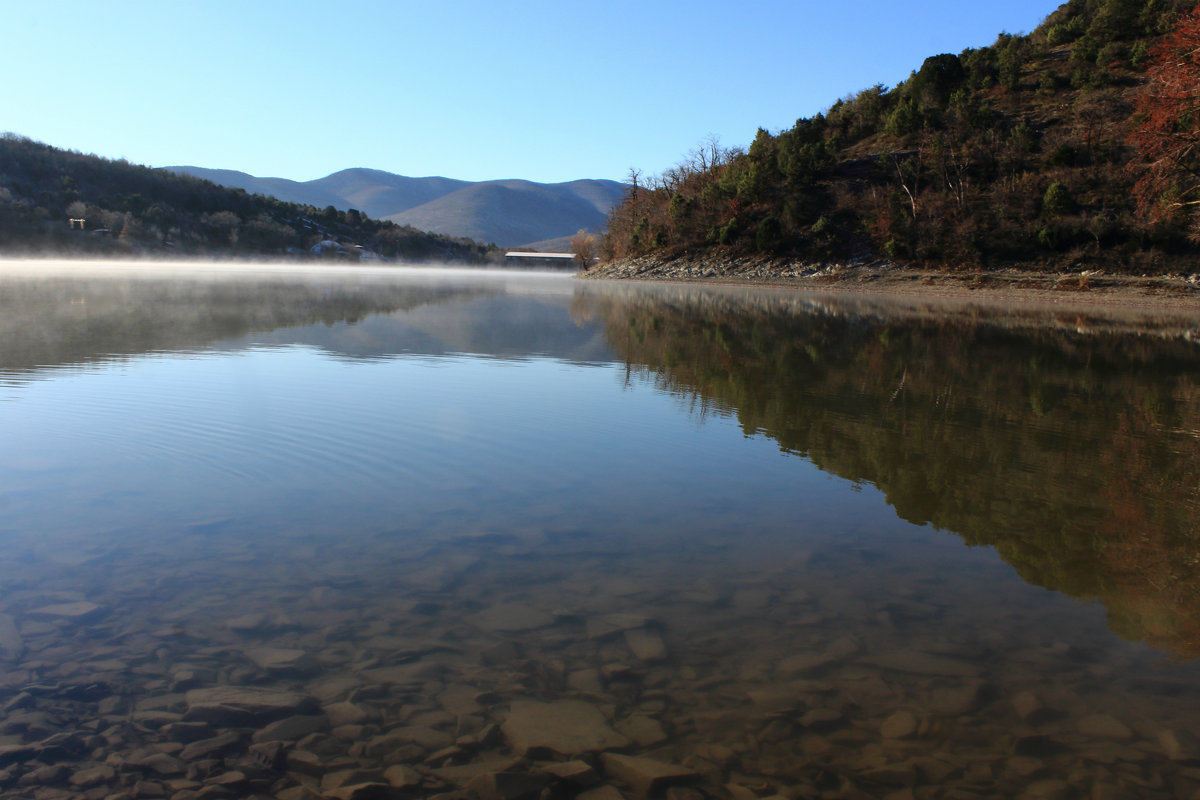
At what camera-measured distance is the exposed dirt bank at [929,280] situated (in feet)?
122

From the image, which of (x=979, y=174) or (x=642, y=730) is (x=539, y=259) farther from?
(x=642, y=730)

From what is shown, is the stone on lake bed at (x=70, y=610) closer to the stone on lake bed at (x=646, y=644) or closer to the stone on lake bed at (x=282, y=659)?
the stone on lake bed at (x=282, y=659)

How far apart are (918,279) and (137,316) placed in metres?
39.8

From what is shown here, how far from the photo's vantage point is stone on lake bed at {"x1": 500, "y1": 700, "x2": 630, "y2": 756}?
3.02 m

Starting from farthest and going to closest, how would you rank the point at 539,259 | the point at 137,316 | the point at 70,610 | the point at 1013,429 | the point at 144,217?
the point at 539,259 → the point at 144,217 → the point at 137,316 → the point at 1013,429 → the point at 70,610

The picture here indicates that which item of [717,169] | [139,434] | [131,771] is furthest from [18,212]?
[131,771]

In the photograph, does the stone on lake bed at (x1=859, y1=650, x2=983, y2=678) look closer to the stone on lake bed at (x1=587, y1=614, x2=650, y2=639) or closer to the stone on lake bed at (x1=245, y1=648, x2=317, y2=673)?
the stone on lake bed at (x1=587, y1=614, x2=650, y2=639)

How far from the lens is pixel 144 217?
320 ft

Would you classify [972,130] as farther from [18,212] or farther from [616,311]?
[18,212]

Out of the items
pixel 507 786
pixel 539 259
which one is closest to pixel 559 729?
pixel 507 786

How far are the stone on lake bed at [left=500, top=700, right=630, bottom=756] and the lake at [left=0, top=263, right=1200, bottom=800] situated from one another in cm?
1

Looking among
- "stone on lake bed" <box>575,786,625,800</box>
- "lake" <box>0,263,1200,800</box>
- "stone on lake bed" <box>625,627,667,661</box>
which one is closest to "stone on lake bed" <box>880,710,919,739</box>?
"lake" <box>0,263,1200,800</box>

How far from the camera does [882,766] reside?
2.97 meters

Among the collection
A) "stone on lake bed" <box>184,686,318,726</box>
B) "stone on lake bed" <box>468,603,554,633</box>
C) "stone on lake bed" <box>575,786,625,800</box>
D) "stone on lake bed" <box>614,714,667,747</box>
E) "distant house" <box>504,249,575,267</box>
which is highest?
"distant house" <box>504,249,575,267</box>
